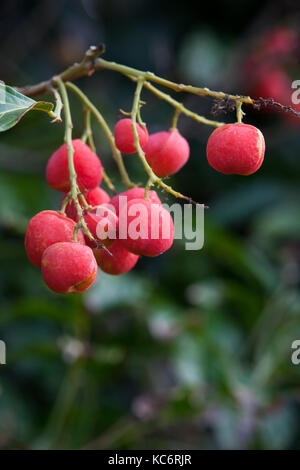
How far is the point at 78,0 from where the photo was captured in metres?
2.54

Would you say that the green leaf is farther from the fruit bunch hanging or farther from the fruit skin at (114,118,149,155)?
the fruit skin at (114,118,149,155)

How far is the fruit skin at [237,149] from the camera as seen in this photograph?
682mm

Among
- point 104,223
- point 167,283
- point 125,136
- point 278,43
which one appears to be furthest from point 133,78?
point 278,43

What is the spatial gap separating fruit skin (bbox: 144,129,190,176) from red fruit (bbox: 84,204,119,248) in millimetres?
148

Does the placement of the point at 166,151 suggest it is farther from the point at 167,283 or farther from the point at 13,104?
the point at 167,283

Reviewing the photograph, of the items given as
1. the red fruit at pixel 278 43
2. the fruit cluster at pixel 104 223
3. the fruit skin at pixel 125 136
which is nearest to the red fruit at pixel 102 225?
the fruit cluster at pixel 104 223

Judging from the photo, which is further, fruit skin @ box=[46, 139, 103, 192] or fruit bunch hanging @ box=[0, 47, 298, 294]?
fruit skin @ box=[46, 139, 103, 192]

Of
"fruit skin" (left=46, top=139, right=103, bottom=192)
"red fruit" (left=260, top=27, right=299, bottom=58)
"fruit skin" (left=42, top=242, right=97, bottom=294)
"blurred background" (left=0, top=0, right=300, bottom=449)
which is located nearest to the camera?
"fruit skin" (left=42, top=242, right=97, bottom=294)

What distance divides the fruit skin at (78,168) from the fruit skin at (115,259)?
101mm

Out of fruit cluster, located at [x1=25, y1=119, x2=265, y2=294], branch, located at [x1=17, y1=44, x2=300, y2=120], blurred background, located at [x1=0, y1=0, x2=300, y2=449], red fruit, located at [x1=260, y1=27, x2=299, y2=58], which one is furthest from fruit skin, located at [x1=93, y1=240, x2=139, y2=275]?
red fruit, located at [x1=260, y1=27, x2=299, y2=58]

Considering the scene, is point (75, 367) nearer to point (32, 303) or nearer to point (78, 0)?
point (32, 303)

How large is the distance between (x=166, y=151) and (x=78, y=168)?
14cm

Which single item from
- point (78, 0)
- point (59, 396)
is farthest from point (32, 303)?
point (78, 0)

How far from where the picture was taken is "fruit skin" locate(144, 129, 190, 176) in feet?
2.63
